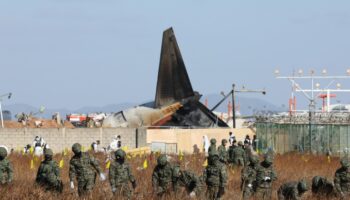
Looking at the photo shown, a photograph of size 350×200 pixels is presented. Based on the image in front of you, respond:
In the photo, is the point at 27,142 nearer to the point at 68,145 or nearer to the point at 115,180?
the point at 68,145

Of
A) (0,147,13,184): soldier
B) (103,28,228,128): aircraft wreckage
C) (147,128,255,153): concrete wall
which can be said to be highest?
(103,28,228,128): aircraft wreckage

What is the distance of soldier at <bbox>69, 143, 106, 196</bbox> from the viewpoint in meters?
23.0

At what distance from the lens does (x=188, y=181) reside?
22.7 m

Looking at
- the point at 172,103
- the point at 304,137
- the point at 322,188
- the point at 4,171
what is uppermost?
the point at 172,103

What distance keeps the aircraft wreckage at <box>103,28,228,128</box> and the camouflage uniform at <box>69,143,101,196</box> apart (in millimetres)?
38298

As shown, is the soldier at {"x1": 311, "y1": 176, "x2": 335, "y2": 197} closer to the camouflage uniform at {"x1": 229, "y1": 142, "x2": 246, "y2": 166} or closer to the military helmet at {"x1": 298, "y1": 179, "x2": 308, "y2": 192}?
the military helmet at {"x1": 298, "y1": 179, "x2": 308, "y2": 192}

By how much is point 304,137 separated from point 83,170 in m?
27.3

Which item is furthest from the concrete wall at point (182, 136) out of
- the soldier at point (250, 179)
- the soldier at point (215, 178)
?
the soldier at point (215, 178)

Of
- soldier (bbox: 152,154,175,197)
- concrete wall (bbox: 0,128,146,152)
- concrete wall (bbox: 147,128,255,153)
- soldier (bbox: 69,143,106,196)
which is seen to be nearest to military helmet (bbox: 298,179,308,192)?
soldier (bbox: 152,154,175,197)

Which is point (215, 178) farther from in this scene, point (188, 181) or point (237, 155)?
point (237, 155)

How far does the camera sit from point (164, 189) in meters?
22.7

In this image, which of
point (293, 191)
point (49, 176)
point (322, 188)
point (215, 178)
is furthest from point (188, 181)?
point (322, 188)

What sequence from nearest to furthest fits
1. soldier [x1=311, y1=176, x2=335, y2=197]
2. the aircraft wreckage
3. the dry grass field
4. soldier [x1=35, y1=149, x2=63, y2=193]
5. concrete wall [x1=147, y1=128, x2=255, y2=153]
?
the dry grass field → soldier [x1=35, y1=149, x2=63, y2=193] → soldier [x1=311, y1=176, x2=335, y2=197] → concrete wall [x1=147, y1=128, x2=255, y2=153] → the aircraft wreckage

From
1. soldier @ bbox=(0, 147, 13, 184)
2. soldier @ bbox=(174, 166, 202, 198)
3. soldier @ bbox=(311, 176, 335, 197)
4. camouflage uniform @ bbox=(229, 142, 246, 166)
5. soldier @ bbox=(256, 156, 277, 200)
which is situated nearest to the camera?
soldier @ bbox=(174, 166, 202, 198)
